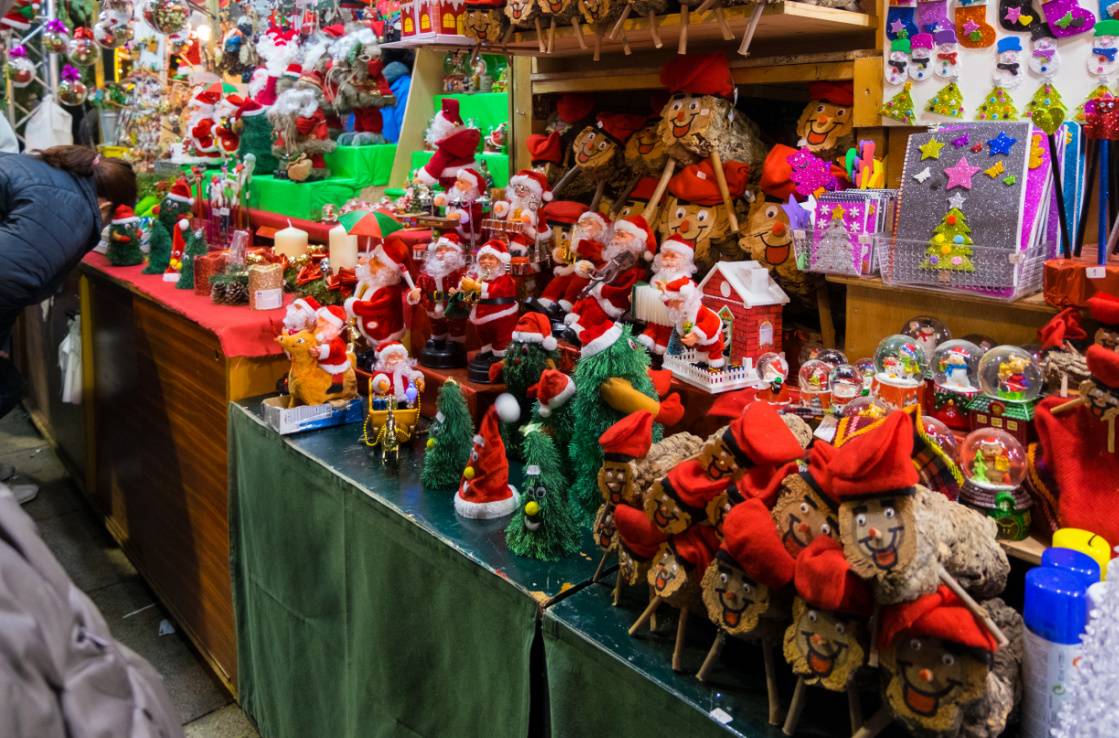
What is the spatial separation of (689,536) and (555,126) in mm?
1607

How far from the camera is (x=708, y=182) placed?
1949 mm

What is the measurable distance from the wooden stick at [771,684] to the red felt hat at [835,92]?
3.81 ft

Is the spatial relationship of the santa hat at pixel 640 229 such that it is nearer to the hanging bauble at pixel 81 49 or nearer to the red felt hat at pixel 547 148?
the red felt hat at pixel 547 148

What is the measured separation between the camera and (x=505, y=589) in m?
1.37

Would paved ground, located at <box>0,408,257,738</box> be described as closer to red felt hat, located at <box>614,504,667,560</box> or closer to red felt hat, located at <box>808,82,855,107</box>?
red felt hat, located at <box>614,504,667,560</box>

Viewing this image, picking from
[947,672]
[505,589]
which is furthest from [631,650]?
[947,672]

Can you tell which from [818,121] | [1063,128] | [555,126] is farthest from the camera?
[555,126]

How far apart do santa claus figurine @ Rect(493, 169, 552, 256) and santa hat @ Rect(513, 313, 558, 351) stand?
490mm

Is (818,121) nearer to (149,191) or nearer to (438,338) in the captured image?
(438,338)

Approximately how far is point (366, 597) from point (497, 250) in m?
0.81

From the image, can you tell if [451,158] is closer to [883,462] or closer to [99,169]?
[99,169]

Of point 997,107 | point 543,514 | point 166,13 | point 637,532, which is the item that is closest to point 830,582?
point 637,532

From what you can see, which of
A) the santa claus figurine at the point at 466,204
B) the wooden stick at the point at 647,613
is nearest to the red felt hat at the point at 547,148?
the santa claus figurine at the point at 466,204

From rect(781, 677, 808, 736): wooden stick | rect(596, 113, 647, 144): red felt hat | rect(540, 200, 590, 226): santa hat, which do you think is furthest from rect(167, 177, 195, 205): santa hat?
rect(781, 677, 808, 736): wooden stick
